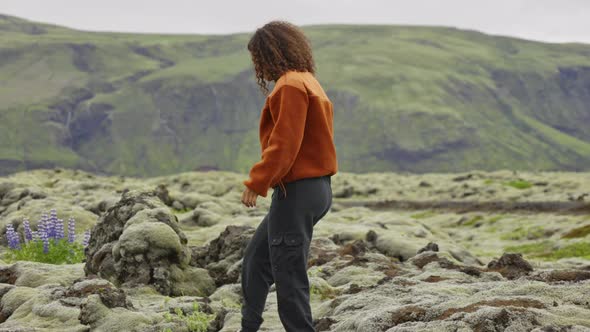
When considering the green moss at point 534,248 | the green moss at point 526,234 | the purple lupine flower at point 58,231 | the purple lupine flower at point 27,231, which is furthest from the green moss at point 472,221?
the purple lupine flower at point 27,231

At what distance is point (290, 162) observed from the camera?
934 centimetres

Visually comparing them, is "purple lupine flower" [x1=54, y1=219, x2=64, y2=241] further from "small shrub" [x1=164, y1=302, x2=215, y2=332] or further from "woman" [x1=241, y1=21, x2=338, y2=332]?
"woman" [x1=241, y1=21, x2=338, y2=332]

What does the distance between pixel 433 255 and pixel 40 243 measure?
1231cm

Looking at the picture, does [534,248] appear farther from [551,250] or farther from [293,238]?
[293,238]

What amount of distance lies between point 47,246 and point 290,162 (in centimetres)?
1357

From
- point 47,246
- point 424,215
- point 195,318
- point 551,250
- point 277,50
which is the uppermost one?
point 277,50

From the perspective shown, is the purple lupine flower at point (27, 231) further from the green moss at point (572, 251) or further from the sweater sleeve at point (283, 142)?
the green moss at point (572, 251)

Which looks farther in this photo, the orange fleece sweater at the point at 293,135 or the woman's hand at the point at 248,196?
the woman's hand at the point at 248,196

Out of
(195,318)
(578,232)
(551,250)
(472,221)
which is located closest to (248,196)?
(195,318)

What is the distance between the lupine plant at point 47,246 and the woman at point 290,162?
12338 mm

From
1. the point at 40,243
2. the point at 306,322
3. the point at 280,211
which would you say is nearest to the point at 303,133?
the point at 280,211

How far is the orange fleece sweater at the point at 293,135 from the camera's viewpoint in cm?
930

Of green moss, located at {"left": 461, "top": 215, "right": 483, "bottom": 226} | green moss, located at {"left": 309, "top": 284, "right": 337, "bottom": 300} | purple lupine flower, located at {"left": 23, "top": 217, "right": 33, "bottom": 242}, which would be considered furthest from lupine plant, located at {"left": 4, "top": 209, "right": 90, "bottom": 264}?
green moss, located at {"left": 461, "top": 215, "right": 483, "bottom": 226}

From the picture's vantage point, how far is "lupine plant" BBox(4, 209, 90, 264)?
20314 mm
